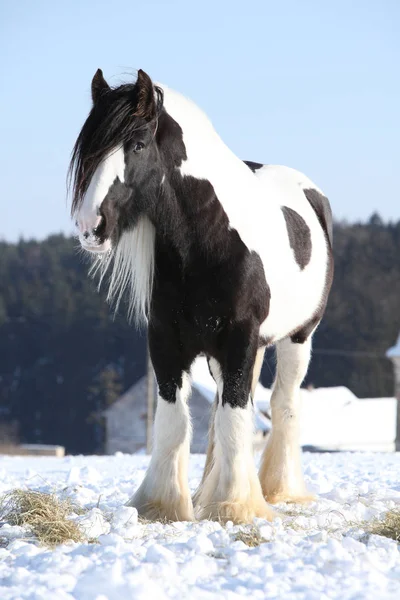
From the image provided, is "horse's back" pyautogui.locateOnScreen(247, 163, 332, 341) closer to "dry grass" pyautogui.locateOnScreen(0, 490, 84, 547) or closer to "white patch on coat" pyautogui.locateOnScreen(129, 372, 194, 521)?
"white patch on coat" pyautogui.locateOnScreen(129, 372, 194, 521)

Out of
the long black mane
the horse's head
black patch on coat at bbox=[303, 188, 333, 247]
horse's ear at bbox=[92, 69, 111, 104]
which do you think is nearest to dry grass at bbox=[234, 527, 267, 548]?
the horse's head

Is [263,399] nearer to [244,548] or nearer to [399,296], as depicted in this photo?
[399,296]

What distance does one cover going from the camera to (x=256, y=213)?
17.9ft

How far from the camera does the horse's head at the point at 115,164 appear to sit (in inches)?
185

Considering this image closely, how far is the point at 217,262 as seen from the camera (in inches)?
200

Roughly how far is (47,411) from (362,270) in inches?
935

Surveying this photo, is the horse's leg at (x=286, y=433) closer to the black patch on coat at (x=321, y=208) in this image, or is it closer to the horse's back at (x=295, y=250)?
the horse's back at (x=295, y=250)

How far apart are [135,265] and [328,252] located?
7.46 feet

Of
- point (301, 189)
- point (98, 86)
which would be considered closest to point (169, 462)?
point (98, 86)

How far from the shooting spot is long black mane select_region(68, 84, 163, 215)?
15.6ft

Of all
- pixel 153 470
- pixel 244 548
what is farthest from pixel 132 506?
pixel 244 548

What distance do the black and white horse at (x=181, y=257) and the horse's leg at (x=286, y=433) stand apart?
3.49ft

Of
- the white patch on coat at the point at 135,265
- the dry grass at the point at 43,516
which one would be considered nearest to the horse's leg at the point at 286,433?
the dry grass at the point at 43,516

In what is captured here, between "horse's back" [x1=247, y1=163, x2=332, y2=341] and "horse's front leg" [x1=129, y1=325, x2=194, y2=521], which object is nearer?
"horse's front leg" [x1=129, y1=325, x2=194, y2=521]
